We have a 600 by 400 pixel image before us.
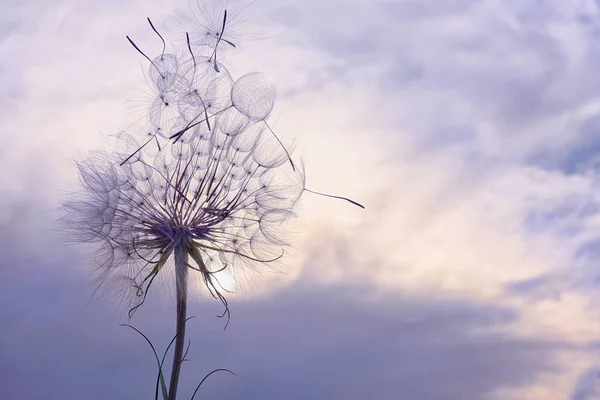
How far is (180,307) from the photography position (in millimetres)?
7516

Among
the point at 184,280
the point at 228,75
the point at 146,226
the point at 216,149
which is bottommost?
the point at 184,280

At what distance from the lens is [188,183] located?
25.4 feet

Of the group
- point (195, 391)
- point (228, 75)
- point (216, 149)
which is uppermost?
point (228, 75)

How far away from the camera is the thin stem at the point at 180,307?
7422mm

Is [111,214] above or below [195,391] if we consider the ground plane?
above

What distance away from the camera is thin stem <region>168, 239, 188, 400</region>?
24.3ft

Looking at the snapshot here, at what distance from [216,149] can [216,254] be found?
113 cm

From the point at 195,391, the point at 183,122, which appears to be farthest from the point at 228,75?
the point at 195,391

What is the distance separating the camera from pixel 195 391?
7727 millimetres

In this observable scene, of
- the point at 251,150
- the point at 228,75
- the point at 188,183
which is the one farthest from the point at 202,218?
the point at 228,75

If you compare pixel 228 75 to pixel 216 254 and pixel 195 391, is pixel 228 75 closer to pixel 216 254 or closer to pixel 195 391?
pixel 216 254

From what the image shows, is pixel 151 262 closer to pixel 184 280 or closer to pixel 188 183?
pixel 184 280

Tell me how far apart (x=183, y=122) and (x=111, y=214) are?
1.25 m

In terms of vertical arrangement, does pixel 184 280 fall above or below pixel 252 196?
below
